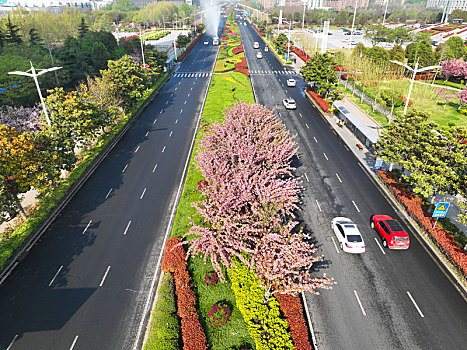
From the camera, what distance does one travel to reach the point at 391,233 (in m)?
23.3

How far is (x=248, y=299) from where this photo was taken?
18.6m

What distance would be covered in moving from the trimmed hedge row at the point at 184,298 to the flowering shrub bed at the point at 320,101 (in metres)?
38.2

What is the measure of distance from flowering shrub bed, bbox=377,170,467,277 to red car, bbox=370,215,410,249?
6.83 feet

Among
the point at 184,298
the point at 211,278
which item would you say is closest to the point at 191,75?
the point at 211,278

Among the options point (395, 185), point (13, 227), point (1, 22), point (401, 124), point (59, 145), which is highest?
point (1, 22)

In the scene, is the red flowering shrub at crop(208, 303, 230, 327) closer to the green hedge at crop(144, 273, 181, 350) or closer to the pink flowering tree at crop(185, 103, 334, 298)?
the pink flowering tree at crop(185, 103, 334, 298)

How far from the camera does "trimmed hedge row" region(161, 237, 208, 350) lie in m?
16.4

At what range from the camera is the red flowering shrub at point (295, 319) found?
1645 centimetres

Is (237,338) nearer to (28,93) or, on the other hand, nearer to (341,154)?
(341,154)

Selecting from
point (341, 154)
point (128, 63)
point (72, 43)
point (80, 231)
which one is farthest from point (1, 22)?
point (341, 154)

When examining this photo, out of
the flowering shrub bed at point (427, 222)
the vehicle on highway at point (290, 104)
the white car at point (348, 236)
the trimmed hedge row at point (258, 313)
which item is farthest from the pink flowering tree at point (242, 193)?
the vehicle on highway at point (290, 104)

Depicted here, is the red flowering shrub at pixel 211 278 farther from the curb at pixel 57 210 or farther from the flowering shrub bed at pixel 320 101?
the flowering shrub bed at pixel 320 101

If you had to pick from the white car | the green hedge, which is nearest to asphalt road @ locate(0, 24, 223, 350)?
the green hedge

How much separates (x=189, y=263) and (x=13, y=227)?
16763 millimetres
